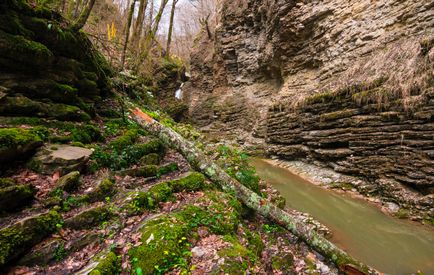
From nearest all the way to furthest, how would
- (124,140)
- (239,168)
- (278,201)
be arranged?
1. (124,140)
2. (239,168)
3. (278,201)

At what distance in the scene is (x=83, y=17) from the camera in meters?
5.19

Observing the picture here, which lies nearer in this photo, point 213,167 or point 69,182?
point 69,182

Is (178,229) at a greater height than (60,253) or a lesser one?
greater

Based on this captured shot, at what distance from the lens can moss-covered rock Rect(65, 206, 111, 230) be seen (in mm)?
2896

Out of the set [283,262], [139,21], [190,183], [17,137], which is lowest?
[283,262]

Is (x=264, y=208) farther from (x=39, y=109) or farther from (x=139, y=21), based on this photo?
(x=139, y=21)

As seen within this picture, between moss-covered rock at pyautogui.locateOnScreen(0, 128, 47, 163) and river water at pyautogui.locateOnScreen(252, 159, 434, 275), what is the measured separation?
21.7 feet

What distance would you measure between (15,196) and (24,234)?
1.94 ft

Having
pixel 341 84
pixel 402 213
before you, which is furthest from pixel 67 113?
pixel 341 84

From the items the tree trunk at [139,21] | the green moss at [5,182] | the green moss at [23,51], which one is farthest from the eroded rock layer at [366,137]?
the green moss at [23,51]

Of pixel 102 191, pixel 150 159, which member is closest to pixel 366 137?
pixel 150 159

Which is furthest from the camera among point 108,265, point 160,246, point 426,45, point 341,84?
point 341,84

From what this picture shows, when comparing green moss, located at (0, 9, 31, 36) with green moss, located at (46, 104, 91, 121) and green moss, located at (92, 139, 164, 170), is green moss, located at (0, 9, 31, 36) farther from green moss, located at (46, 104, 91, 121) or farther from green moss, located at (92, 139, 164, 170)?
green moss, located at (92, 139, 164, 170)

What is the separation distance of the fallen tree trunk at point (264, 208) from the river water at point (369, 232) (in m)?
1.88
